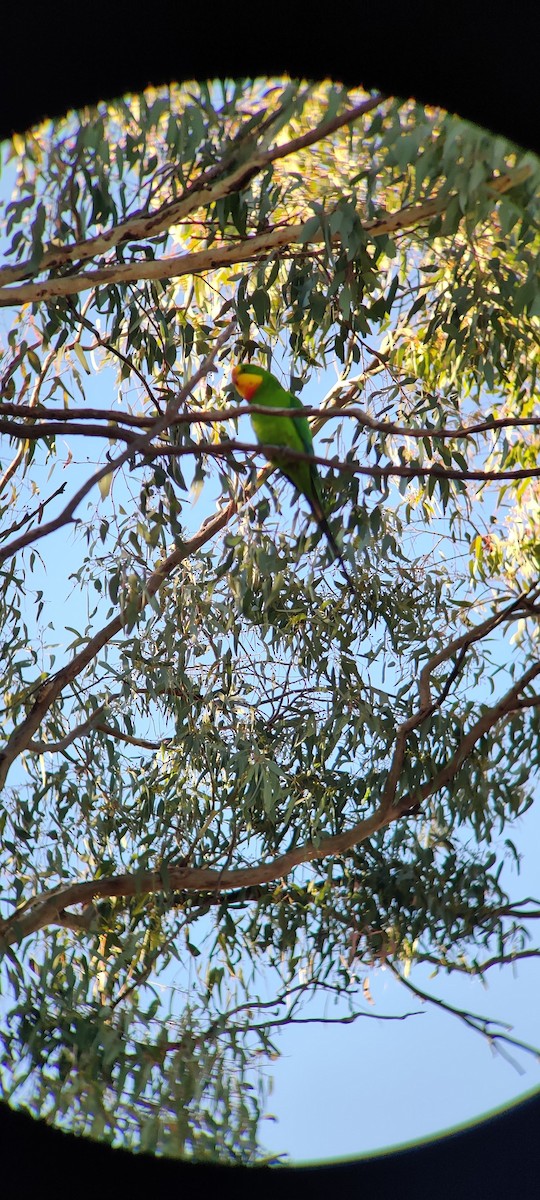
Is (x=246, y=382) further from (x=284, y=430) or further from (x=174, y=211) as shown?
(x=174, y=211)

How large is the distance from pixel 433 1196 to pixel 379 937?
0.84 m

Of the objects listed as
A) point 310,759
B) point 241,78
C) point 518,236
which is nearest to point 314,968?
point 310,759

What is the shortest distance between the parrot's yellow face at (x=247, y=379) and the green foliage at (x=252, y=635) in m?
0.09

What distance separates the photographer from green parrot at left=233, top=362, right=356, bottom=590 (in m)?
1.63

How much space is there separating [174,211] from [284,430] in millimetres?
364

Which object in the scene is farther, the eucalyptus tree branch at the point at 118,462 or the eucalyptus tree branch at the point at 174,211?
the eucalyptus tree branch at the point at 174,211

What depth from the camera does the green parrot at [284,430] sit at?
1.63 m

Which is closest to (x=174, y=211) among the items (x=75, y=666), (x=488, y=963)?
(x=75, y=666)

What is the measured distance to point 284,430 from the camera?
1643mm

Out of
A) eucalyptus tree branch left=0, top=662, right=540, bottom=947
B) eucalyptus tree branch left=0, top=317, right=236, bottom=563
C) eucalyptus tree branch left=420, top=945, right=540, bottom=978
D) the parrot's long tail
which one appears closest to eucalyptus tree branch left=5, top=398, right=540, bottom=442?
eucalyptus tree branch left=0, top=317, right=236, bottom=563

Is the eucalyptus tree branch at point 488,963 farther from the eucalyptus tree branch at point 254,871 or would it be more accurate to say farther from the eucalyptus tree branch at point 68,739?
the eucalyptus tree branch at point 68,739

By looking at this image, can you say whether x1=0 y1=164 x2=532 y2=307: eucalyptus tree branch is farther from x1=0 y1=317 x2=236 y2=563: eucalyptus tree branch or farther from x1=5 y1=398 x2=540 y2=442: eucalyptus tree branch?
x1=0 y1=317 x2=236 y2=563: eucalyptus tree branch

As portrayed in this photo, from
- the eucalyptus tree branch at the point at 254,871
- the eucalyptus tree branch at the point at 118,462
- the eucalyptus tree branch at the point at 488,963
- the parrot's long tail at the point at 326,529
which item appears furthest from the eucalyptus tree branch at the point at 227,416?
the eucalyptus tree branch at the point at 488,963

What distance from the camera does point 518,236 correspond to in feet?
4.79
